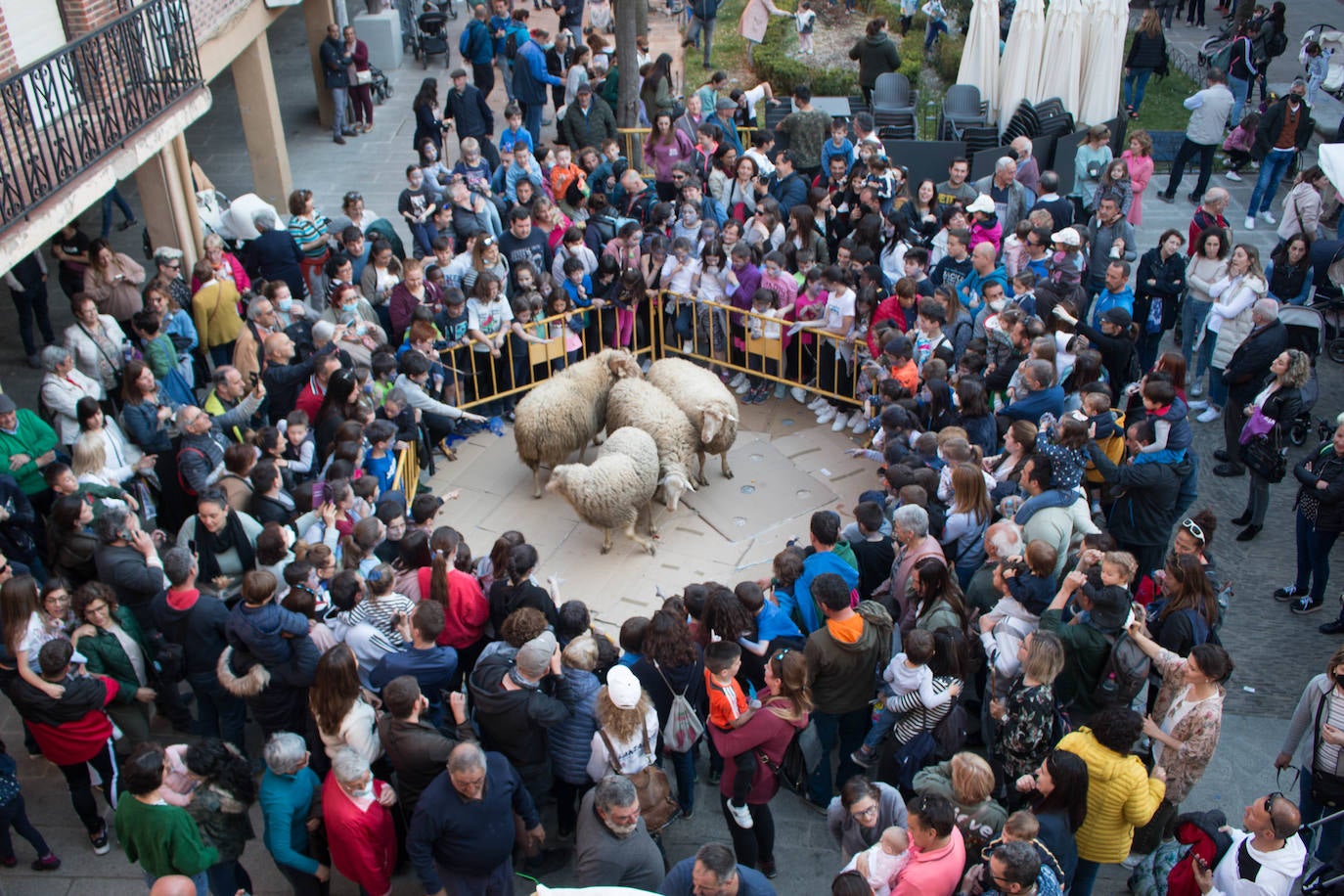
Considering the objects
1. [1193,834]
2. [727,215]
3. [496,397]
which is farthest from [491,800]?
[727,215]

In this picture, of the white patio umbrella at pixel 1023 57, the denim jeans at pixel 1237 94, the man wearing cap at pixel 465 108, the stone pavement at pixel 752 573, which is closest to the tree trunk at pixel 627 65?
the man wearing cap at pixel 465 108

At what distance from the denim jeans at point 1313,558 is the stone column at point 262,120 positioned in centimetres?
1349

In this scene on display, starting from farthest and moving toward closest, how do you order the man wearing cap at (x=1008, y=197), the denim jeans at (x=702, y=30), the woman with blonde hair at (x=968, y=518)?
1. the denim jeans at (x=702, y=30)
2. the man wearing cap at (x=1008, y=197)
3. the woman with blonde hair at (x=968, y=518)

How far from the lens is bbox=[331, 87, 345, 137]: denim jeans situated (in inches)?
694

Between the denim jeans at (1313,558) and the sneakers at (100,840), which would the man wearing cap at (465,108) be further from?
the denim jeans at (1313,558)

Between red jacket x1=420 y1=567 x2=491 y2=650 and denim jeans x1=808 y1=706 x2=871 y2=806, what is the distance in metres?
2.22

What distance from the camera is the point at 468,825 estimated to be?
531 cm

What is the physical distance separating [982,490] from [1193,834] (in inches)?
102

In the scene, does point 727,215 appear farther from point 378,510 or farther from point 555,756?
point 555,756

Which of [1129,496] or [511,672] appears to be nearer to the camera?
[511,672]

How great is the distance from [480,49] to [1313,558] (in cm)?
1407

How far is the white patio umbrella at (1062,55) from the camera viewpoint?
1385cm

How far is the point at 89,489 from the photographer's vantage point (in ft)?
25.1

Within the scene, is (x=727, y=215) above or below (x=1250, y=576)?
above
